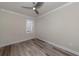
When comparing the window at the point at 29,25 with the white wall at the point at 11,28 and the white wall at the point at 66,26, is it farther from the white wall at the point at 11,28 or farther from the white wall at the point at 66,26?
the white wall at the point at 66,26

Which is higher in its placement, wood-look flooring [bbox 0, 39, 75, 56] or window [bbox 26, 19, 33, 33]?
window [bbox 26, 19, 33, 33]

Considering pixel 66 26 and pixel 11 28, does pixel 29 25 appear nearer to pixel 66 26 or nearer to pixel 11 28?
pixel 11 28

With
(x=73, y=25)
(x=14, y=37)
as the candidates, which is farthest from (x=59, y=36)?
(x=14, y=37)

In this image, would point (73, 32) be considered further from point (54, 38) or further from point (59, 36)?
point (54, 38)

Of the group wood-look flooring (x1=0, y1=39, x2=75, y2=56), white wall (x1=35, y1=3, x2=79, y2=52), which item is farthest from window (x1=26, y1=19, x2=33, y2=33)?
wood-look flooring (x1=0, y1=39, x2=75, y2=56)

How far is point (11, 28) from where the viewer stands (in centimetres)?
466

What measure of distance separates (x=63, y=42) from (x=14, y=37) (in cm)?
332

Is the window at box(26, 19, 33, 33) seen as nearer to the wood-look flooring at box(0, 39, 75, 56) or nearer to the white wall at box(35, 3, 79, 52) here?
the white wall at box(35, 3, 79, 52)

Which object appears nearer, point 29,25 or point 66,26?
point 66,26

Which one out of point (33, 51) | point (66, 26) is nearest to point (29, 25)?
point (33, 51)

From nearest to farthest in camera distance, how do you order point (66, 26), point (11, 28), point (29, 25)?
point (66, 26) → point (11, 28) → point (29, 25)

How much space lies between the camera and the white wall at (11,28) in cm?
418

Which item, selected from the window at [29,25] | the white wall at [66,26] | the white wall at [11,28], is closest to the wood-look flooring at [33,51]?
the white wall at [66,26]

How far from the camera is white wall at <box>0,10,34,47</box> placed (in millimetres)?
4176
